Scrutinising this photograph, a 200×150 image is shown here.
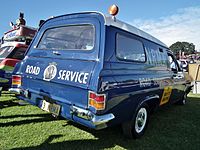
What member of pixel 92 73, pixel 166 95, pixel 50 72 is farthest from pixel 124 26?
pixel 166 95

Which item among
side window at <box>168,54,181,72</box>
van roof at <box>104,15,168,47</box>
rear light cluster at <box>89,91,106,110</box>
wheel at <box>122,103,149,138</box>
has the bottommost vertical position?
wheel at <box>122,103,149,138</box>

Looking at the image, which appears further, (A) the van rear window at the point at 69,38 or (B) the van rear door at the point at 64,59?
(A) the van rear window at the point at 69,38

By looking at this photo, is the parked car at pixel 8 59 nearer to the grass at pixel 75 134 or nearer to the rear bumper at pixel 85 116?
the grass at pixel 75 134

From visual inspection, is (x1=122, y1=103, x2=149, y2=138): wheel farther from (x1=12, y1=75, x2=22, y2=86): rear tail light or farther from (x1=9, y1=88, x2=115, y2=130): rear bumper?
(x1=12, y1=75, x2=22, y2=86): rear tail light

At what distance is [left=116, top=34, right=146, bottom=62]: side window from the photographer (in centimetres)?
332

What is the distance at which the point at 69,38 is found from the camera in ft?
11.9

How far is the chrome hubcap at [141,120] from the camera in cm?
384

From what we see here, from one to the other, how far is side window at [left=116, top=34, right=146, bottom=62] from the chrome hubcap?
3.18 ft

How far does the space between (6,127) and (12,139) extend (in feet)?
2.01

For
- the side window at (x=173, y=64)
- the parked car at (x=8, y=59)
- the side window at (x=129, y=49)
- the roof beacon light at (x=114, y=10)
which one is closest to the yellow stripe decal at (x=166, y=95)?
the side window at (x=173, y=64)

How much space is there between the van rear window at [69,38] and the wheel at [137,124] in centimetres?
144

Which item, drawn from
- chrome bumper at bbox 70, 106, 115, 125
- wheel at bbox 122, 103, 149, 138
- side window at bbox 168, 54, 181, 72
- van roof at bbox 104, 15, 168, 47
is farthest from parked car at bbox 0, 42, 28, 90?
side window at bbox 168, 54, 181, 72

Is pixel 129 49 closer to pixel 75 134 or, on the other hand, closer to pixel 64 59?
pixel 64 59

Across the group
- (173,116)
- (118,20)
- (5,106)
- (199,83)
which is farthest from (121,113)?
(199,83)
